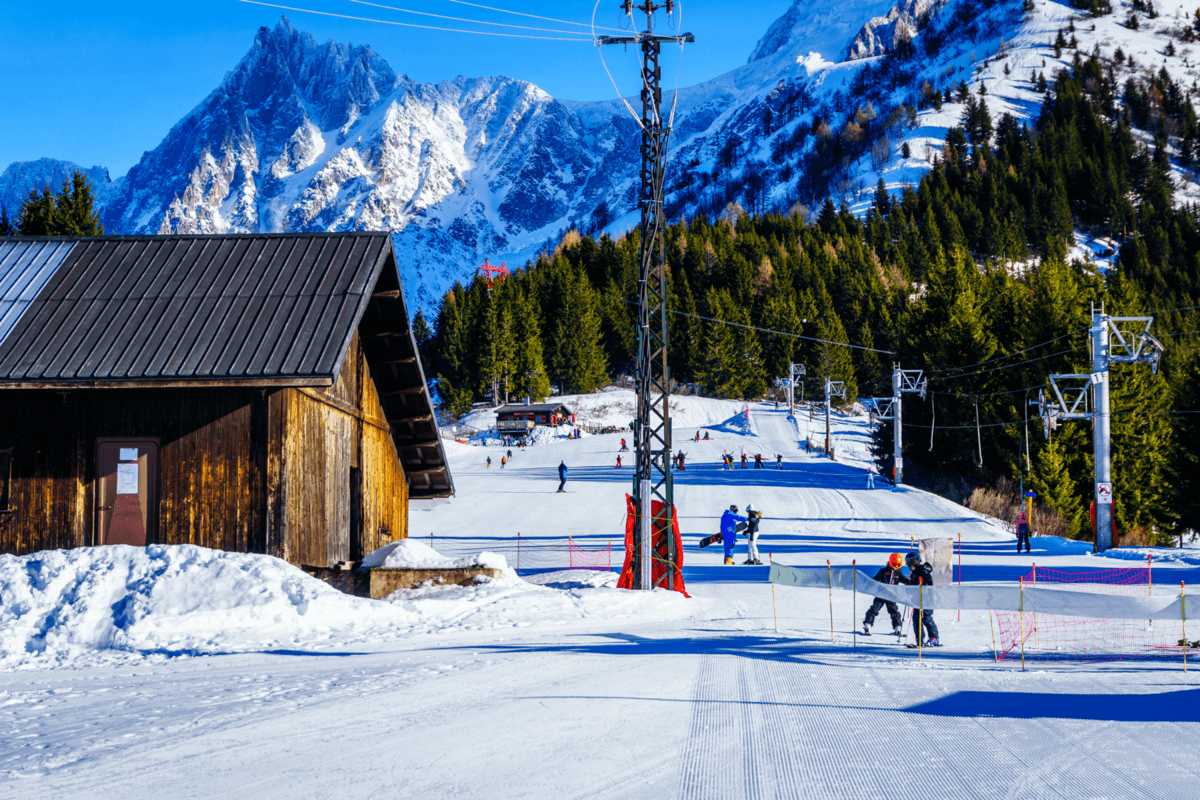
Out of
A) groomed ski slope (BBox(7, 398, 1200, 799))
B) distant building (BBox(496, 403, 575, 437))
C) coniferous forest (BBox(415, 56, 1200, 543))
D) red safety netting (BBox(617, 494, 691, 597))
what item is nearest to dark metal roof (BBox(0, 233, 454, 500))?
groomed ski slope (BBox(7, 398, 1200, 799))

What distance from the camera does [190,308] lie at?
13.2 metres

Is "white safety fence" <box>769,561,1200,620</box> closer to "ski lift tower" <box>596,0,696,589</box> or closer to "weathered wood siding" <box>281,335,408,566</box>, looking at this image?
"ski lift tower" <box>596,0,696,589</box>

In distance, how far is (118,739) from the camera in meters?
6.07

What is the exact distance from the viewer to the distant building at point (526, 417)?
7194cm

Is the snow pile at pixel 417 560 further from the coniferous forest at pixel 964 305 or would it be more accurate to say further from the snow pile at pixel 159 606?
the coniferous forest at pixel 964 305

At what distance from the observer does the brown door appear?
41.8 feet

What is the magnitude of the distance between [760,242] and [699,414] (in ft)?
144

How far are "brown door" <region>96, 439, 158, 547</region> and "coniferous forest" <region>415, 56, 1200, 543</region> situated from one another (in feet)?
117

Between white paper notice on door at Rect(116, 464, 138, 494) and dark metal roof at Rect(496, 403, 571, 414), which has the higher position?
dark metal roof at Rect(496, 403, 571, 414)

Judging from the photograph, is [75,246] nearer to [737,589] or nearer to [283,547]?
[283,547]

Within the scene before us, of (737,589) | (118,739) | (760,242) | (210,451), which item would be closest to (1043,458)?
(737,589)

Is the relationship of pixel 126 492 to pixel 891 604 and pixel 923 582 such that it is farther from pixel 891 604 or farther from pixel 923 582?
pixel 923 582

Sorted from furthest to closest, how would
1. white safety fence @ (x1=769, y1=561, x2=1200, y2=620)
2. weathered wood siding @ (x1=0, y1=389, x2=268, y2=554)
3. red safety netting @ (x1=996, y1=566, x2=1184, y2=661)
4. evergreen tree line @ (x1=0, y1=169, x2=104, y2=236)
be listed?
evergreen tree line @ (x1=0, y1=169, x2=104, y2=236) < weathered wood siding @ (x1=0, y1=389, x2=268, y2=554) < red safety netting @ (x1=996, y1=566, x2=1184, y2=661) < white safety fence @ (x1=769, y1=561, x2=1200, y2=620)

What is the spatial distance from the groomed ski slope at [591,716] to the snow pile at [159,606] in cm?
49
